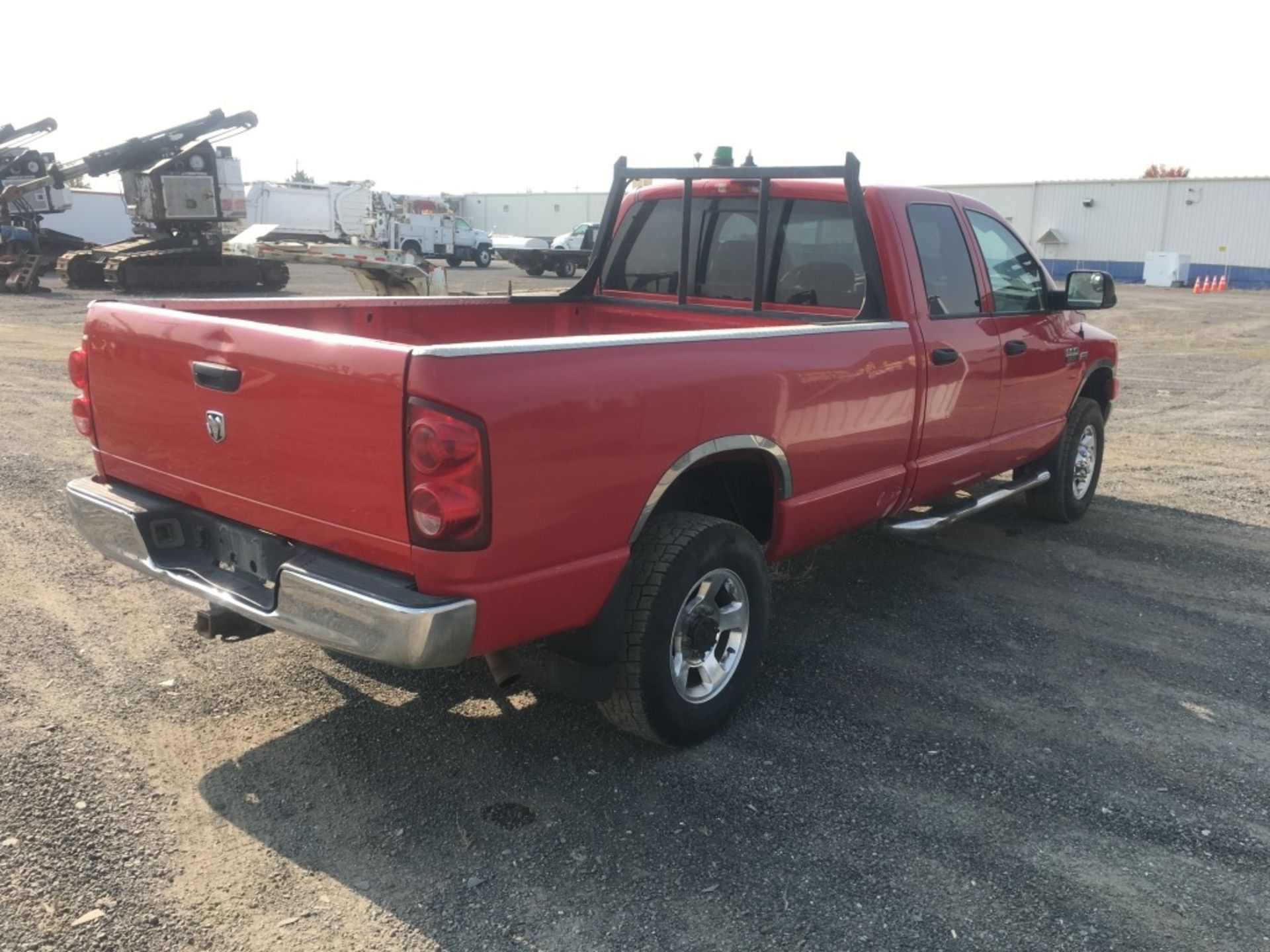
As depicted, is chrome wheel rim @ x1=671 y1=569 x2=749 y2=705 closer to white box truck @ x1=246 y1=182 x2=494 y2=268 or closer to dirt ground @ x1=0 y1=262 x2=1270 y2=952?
dirt ground @ x1=0 y1=262 x2=1270 y2=952

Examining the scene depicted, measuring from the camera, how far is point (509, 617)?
3076 millimetres

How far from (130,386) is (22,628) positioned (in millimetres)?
1765

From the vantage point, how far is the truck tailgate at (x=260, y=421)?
2973mm

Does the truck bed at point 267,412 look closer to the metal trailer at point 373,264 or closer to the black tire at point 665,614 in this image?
the black tire at point 665,614

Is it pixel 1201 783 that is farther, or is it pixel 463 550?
pixel 1201 783

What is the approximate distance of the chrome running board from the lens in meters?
4.93

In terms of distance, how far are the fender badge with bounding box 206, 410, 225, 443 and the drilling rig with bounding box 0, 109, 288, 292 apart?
23451mm

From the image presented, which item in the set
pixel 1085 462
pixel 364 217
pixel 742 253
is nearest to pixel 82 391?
pixel 742 253

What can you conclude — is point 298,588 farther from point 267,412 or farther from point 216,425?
point 216,425

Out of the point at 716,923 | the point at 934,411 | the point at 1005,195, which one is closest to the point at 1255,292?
the point at 1005,195

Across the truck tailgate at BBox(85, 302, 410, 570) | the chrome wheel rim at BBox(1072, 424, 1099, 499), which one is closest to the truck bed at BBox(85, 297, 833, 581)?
the truck tailgate at BBox(85, 302, 410, 570)

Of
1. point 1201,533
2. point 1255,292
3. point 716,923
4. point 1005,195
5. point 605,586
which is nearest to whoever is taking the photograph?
point 716,923

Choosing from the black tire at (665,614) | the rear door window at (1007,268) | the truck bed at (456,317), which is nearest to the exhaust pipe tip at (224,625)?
the truck bed at (456,317)

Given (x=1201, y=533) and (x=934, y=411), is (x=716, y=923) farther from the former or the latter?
(x=1201, y=533)
